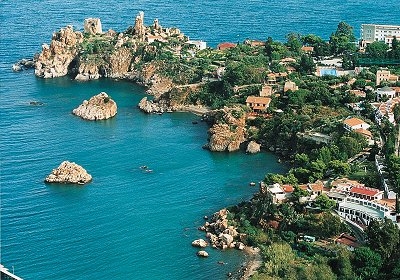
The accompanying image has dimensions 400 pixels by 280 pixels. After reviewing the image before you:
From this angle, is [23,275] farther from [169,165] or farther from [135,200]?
[169,165]

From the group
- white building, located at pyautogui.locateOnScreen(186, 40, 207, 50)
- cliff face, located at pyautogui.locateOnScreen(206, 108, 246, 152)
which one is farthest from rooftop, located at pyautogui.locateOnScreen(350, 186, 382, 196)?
white building, located at pyautogui.locateOnScreen(186, 40, 207, 50)

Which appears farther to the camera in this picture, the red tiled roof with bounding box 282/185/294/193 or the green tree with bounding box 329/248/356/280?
the red tiled roof with bounding box 282/185/294/193

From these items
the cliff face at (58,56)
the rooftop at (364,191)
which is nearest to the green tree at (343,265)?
the rooftop at (364,191)

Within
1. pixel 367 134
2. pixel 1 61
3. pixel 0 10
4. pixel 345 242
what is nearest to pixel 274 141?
pixel 367 134

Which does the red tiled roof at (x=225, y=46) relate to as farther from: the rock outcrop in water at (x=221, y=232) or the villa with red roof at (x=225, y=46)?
the rock outcrop in water at (x=221, y=232)

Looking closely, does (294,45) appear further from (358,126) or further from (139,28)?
(358,126)

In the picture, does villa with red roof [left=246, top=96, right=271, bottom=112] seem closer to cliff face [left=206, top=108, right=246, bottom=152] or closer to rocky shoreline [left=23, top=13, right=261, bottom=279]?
rocky shoreline [left=23, top=13, right=261, bottom=279]
